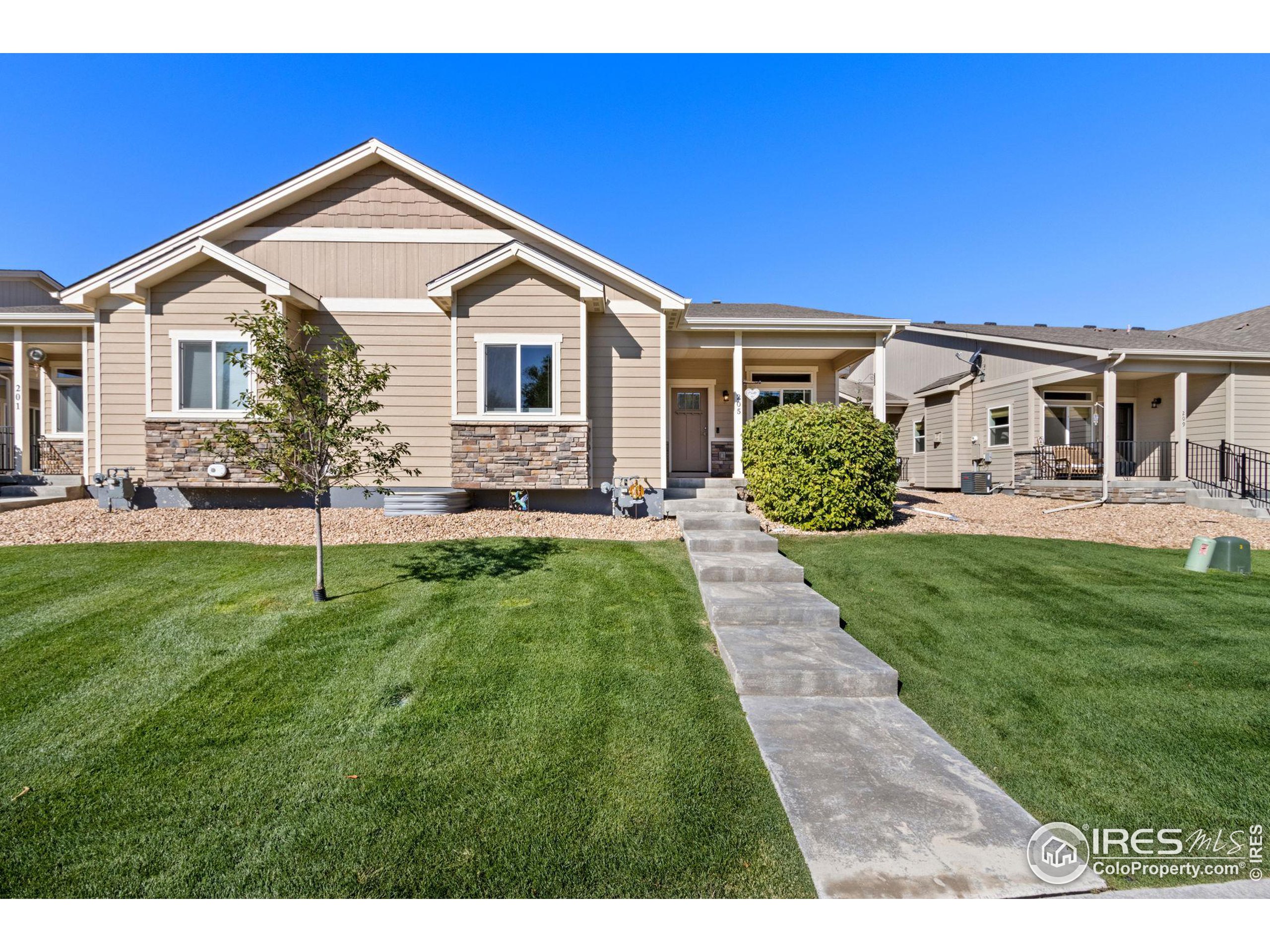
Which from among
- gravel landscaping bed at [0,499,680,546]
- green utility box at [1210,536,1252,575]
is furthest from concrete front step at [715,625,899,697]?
green utility box at [1210,536,1252,575]

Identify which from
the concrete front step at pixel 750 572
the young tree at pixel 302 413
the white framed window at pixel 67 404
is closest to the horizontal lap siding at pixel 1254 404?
the concrete front step at pixel 750 572

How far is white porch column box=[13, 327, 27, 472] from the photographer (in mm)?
10914

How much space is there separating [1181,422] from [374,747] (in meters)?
18.4

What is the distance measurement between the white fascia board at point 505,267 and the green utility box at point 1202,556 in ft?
29.6

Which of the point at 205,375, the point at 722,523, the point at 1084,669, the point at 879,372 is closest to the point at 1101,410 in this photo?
the point at 879,372

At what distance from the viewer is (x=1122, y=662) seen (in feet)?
13.2

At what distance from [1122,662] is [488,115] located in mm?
11834

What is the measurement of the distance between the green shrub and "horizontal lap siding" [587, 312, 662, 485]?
93.8 inches

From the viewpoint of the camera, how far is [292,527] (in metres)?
7.96

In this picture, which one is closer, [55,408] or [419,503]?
[419,503]

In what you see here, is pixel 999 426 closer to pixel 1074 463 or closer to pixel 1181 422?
pixel 1074 463

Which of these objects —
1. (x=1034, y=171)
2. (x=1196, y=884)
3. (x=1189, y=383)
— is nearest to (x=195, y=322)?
(x=1196, y=884)

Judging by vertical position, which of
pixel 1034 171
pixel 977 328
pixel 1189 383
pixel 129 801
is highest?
pixel 1034 171

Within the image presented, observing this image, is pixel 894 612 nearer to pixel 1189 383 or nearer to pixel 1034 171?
pixel 1034 171
